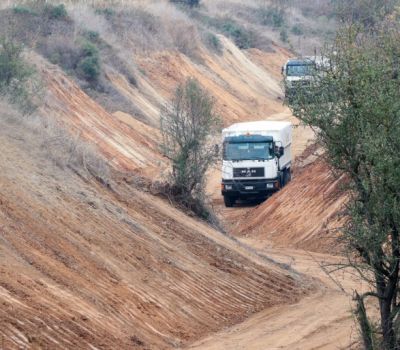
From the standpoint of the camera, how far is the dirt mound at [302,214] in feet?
107

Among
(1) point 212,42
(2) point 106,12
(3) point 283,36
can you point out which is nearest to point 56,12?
(2) point 106,12

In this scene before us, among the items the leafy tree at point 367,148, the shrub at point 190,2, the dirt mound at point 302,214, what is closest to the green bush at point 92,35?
the dirt mound at point 302,214

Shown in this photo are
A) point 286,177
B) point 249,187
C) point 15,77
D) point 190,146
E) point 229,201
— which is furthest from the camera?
point 286,177

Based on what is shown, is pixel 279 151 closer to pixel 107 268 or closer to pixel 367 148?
pixel 107 268

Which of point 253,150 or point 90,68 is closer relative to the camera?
point 253,150

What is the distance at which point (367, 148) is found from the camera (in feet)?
48.7

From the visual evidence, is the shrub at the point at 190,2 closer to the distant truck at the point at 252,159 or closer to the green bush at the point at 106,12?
the green bush at the point at 106,12

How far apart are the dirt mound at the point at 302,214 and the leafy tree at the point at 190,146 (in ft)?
14.5

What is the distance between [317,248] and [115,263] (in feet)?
41.1

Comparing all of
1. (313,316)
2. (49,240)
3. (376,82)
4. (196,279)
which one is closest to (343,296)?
(313,316)

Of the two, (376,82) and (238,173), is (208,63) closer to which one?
(238,173)

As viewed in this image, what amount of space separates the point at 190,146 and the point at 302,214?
22.4 feet

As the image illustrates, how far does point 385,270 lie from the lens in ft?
50.6

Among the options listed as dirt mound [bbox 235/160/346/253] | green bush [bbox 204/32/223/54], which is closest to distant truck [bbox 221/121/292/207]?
dirt mound [bbox 235/160/346/253]
